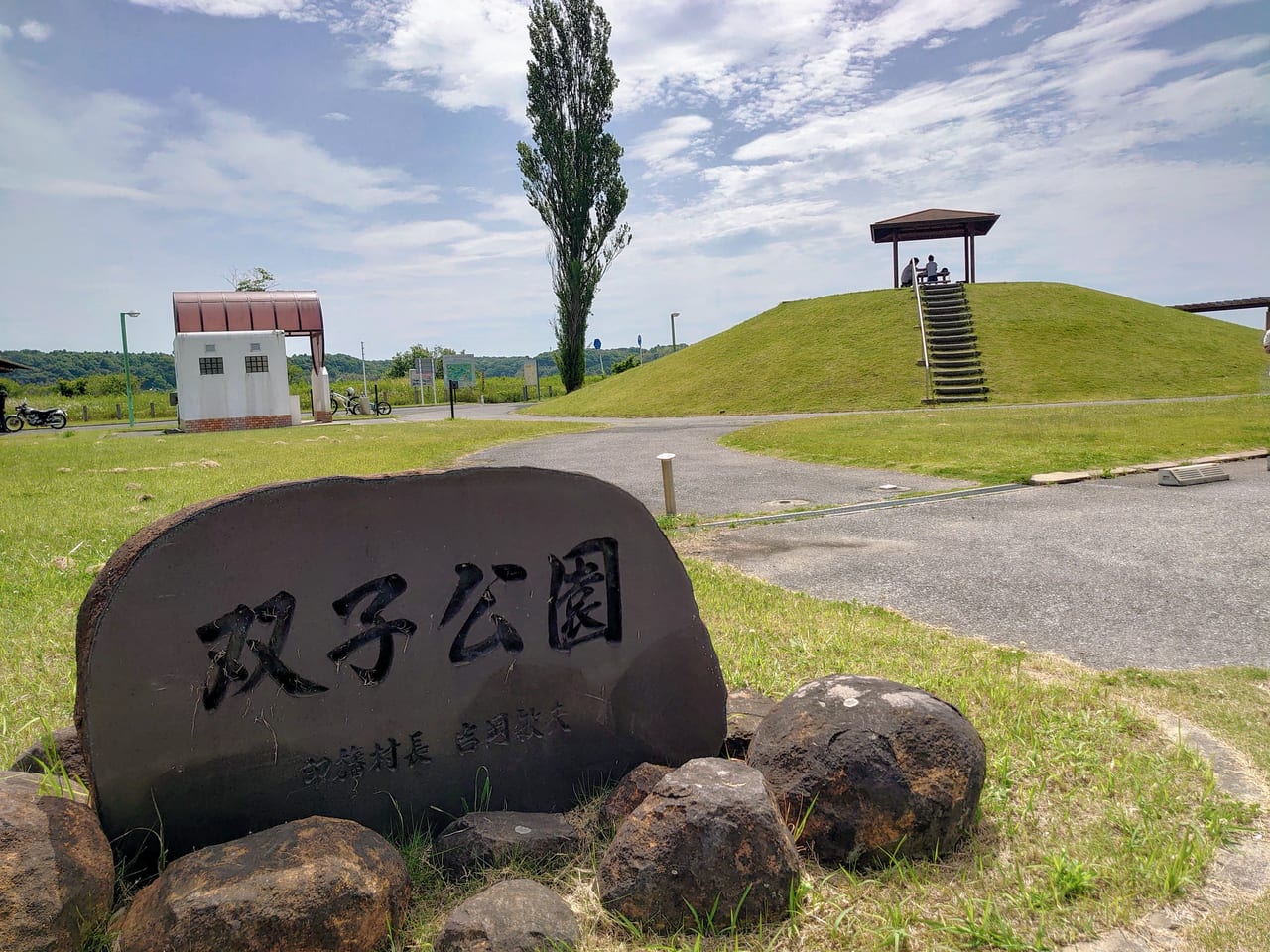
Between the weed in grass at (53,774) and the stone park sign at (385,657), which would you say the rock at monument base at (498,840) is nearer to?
the stone park sign at (385,657)

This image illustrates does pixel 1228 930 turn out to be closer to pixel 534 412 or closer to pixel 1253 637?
pixel 1253 637

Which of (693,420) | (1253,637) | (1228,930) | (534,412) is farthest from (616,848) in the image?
(534,412)

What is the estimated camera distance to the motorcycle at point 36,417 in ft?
104

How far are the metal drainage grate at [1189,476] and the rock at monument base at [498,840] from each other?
892 cm

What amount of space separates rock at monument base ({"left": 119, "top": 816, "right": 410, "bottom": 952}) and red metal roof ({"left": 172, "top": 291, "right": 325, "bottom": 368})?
31.5 m

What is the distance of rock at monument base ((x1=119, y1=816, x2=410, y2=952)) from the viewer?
1.97m

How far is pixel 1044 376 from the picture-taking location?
80.3ft

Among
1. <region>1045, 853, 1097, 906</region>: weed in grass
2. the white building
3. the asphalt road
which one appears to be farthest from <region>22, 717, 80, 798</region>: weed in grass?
the white building

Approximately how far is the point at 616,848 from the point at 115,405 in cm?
4931

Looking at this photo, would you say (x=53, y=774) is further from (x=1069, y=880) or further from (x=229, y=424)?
(x=229, y=424)

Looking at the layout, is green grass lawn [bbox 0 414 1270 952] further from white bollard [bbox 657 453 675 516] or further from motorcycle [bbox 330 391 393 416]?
motorcycle [bbox 330 391 393 416]

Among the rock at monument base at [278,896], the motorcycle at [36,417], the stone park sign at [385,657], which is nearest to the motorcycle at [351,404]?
the motorcycle at [36,417]

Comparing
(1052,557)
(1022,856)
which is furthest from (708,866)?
(1052,557)

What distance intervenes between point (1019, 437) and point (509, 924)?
44.8 feet
